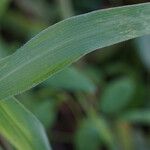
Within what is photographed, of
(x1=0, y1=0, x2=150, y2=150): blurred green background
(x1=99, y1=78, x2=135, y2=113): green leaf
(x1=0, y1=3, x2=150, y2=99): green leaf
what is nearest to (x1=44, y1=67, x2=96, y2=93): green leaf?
(x1=0, y1=0, x2=150, y2=150): blurred green background

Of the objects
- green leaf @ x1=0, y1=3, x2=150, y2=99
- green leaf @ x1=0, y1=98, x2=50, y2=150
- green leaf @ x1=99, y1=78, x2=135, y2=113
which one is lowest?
green leaf @ x1=0, y1=98, x2=50, y2=150

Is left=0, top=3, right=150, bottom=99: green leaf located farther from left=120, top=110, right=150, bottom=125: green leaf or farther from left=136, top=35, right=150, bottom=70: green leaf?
left=136, top=35, right=150, bottom=70: green leaf

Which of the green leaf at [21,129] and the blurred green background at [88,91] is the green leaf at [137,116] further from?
the green leaf at [21,129]

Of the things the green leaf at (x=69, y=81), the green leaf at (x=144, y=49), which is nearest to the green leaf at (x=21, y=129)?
the green leaf at (x=69, y=81)

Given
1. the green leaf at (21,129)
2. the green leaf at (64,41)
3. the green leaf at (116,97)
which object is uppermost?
the green leaf at (116,97)

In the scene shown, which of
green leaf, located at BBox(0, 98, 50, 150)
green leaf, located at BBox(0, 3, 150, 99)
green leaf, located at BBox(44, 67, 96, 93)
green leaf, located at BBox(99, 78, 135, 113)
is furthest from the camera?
green leaf, located at BBox(99, 78, 135, 113)

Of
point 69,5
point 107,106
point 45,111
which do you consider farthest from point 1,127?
point 69,5

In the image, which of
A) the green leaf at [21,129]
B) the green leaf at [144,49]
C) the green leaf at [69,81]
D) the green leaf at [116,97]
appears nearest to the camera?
the green leaf at [21,129]

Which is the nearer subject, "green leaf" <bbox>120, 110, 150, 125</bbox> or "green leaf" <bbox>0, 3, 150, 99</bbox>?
"green leaf" <bbox>0, 3, 150, 99</bbox>

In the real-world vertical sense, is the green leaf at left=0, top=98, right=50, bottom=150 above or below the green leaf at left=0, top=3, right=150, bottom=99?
below
